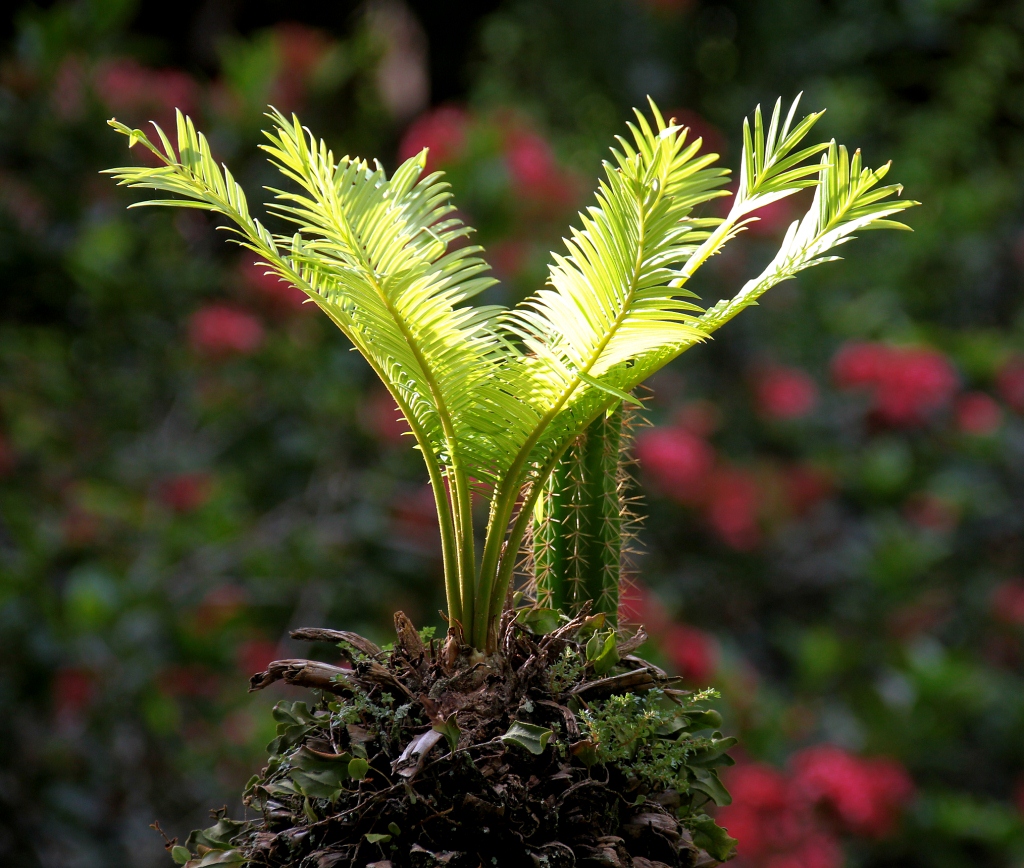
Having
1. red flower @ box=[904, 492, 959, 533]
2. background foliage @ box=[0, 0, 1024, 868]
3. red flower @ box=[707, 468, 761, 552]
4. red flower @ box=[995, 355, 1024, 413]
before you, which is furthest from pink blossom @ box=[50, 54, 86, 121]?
red flower @ box=[995, 355, 1024, 413]

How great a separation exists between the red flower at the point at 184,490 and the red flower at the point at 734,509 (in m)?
1.54

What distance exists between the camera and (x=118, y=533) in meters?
2.74

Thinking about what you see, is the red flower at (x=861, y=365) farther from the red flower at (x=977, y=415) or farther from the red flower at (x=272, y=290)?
the red flower at (x=272, y=290)

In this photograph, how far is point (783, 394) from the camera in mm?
3426

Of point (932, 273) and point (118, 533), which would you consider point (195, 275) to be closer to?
point (118, 533)

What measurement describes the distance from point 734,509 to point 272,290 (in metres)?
1.58

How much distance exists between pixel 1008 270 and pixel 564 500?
155 inches

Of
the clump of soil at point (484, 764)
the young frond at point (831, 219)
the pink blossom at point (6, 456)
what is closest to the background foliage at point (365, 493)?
the pink blossom at point (6, 456)

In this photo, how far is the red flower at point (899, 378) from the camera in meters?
3.35

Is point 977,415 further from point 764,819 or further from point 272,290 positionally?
point 272,290

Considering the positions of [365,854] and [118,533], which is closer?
[365,854]

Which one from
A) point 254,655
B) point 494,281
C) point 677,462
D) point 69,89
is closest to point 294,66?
point 69,89

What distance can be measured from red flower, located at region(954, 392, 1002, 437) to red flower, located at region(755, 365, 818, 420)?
0.49 metres

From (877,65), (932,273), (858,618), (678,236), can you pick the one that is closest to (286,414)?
(858,618)
